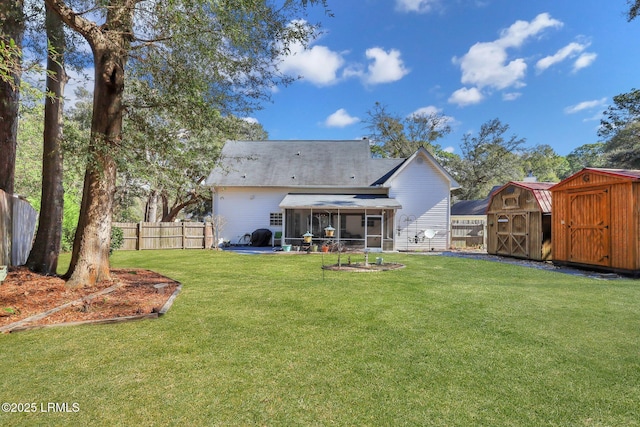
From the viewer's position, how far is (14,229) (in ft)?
Result: 28.2

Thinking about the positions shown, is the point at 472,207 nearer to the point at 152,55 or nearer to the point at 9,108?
the point at 152,55

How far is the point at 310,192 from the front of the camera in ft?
67.3

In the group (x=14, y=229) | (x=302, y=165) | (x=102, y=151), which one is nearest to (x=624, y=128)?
(x=302, y=165)

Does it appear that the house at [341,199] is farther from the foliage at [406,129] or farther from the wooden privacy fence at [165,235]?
the foliage at [406,129]

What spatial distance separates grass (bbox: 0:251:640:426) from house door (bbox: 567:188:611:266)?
509 centimetres

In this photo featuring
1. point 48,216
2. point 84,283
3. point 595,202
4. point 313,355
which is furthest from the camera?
point 595,202

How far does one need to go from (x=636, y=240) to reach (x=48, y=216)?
53.4 ft

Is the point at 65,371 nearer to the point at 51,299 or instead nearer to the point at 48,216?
the point at 51,299

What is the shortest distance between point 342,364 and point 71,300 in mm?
5137

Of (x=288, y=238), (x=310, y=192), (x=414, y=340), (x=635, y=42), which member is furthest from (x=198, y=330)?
(x=635, y=42)

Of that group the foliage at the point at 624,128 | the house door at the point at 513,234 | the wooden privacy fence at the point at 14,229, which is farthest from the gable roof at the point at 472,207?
the wooden privacy fence at the point at 14,229

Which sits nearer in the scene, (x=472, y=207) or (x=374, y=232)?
(x=374, y=232)

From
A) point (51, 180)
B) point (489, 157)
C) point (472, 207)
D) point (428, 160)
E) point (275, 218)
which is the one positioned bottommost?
point (275, 218)

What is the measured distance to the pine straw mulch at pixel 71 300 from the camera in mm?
4691
